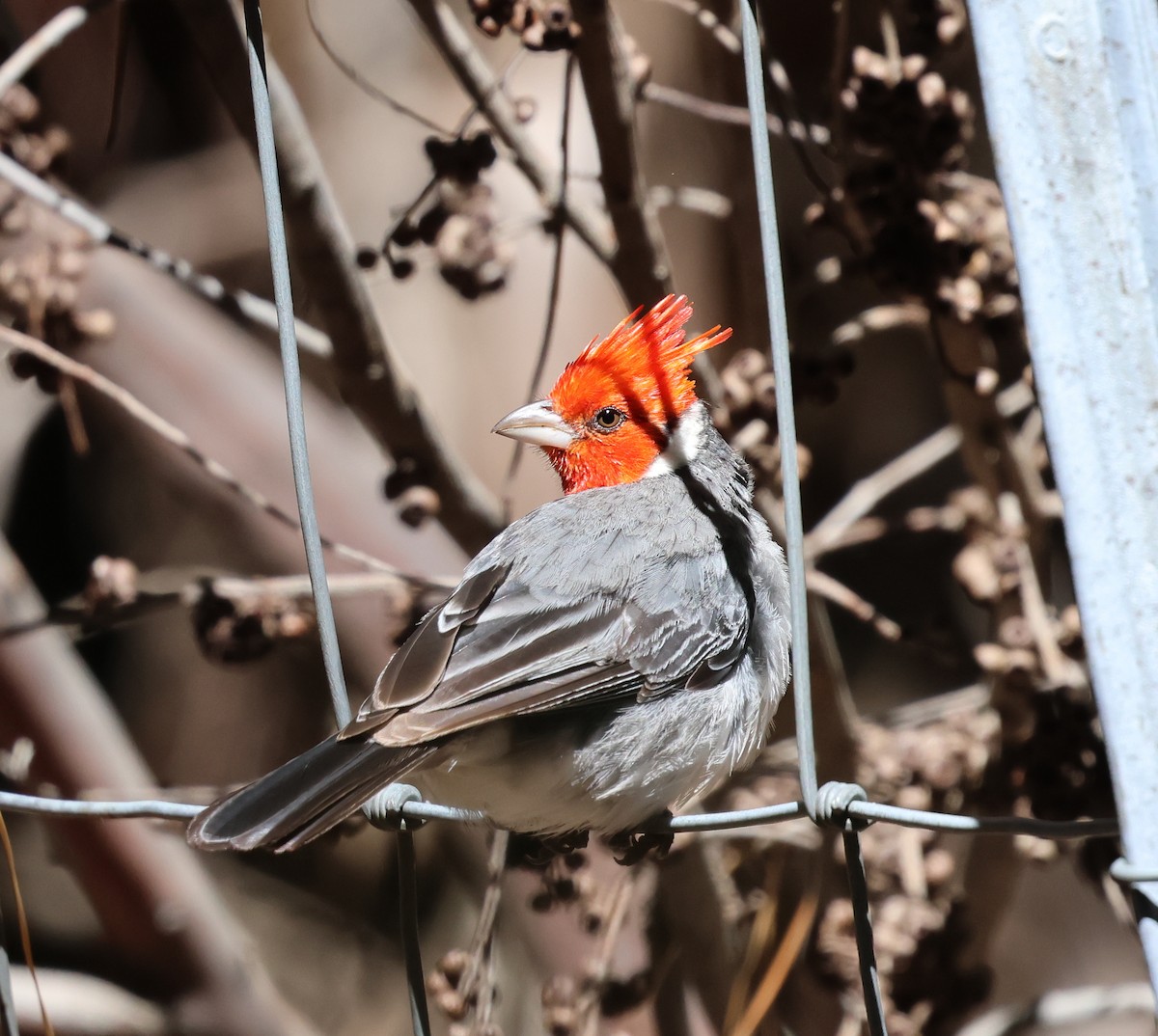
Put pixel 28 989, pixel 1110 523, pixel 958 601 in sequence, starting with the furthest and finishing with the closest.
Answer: pixel 958 601 → pixel 28 989 → pixel 1110 523

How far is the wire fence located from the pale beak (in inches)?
44.2

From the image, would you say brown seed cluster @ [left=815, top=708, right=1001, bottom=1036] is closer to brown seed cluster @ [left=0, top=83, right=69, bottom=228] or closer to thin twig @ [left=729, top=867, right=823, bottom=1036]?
thin twig @ [left=729, top=867, right=823, bottom=1036]

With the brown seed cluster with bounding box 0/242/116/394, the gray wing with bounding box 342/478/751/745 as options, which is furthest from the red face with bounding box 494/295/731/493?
the brown seed cluster with bounding box 0/242/116/394

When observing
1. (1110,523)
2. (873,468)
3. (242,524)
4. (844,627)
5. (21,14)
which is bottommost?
(844,627)

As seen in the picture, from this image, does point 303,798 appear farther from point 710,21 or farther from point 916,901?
point 710,21

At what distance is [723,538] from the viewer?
278 cm

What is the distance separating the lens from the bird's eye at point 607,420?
3033mm

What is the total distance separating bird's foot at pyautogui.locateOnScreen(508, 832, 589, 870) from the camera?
9.14ft

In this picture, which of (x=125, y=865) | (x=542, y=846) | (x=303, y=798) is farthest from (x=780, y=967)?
(x=125, y=865)

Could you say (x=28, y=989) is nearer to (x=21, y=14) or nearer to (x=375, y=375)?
(x=375, y=375)

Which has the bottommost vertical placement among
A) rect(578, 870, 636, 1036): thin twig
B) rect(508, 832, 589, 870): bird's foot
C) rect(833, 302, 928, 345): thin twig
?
rect(578, 870, 636, 1036): thin twig

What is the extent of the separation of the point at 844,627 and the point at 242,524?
2.54 meters

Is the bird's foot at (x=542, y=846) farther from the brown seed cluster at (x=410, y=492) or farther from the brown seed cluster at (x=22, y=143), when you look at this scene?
the brown seed cluster at (x=22, y=143)

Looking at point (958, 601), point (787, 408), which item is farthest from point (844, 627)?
point (787, 408)
